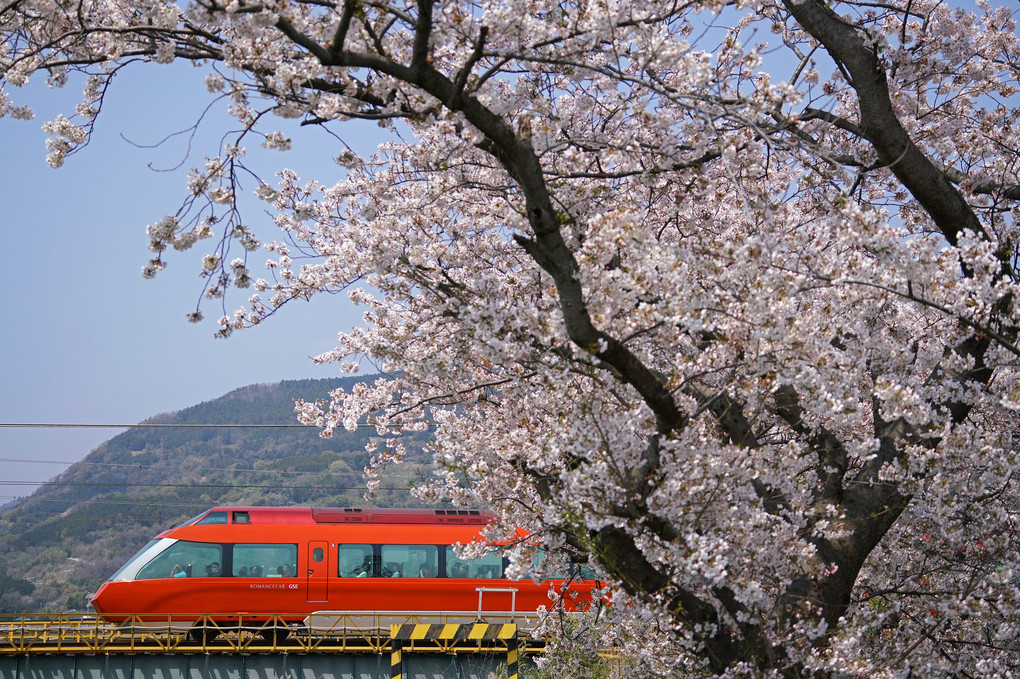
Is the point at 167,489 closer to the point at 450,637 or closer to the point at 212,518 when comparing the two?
the point at 212,518

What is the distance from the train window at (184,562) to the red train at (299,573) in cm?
2

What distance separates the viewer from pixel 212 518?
16.9 metres

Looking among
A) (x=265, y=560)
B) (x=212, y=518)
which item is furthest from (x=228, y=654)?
(x=212, y=518)

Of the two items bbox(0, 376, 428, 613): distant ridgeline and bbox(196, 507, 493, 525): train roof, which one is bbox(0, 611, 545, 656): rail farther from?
bbox(0, 376, 428, 613): distant ridgeline

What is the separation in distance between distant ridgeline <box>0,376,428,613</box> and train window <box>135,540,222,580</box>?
23496 millimetres

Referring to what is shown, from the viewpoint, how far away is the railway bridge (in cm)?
1595

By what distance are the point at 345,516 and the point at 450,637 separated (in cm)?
364

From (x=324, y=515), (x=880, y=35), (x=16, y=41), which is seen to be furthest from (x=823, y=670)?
(x=324, y=515)

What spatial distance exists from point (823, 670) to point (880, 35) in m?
4.56

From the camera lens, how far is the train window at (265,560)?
16.6 metres

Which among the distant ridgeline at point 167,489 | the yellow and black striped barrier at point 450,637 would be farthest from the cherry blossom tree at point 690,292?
the distant ridgeline at point 167,489

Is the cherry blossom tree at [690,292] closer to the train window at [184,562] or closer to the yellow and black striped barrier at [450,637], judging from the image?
the yellow and black striped barrier at [450,637]

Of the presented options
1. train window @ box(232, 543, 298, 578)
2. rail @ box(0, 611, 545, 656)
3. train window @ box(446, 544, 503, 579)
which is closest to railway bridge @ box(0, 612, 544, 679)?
rail @ box(0, 611, 545, 656)

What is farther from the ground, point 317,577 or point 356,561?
point 356,561
